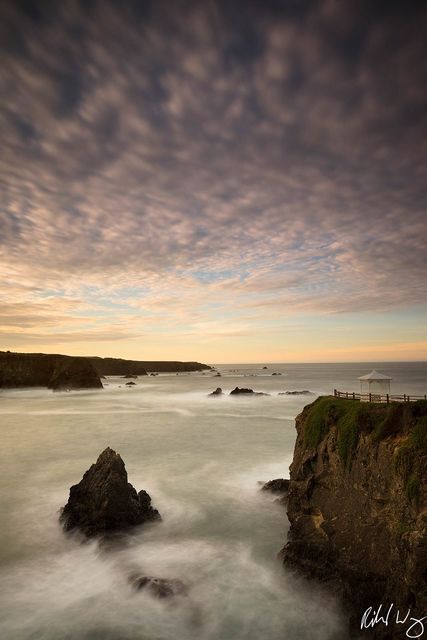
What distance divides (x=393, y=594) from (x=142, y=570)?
986 cm

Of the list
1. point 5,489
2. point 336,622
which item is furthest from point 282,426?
point 336,622

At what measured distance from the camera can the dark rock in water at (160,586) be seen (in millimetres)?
14320

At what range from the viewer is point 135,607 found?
13.8 m

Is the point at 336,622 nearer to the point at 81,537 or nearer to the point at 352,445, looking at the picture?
the point at 352,445

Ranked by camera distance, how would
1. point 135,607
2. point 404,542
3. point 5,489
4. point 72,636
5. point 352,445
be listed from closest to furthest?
1. point 404,542
2. point 72,636
3. point 135,607
4. point 352,445
5. point 5,489

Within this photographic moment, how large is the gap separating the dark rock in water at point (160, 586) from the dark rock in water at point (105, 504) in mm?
4347

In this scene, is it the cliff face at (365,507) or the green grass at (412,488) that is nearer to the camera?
the cliff face at (365,507)

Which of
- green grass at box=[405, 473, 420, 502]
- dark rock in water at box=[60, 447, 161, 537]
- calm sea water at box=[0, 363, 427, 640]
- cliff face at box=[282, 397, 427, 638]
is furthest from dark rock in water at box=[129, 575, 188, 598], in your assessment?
green grass at box=[405, 473, 420, 502]

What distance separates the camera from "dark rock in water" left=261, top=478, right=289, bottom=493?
2448cm

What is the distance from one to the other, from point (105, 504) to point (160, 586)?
232 inches

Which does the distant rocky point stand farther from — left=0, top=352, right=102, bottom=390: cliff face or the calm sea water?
the calm sea water

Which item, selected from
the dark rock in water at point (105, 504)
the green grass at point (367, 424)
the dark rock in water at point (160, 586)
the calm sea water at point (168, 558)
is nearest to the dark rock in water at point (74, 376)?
the calm sea water at point (168, 558)

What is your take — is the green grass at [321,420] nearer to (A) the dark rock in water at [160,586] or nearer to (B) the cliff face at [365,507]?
(B) the cliff face at [365,507]

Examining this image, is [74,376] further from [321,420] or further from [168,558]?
[321,420]
